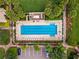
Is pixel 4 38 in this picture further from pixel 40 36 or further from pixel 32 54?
pixel 40 36

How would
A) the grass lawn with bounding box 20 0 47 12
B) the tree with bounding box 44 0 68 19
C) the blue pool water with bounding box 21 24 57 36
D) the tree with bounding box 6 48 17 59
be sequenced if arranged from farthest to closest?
1. the grass lawn with bounding box 20 0 47 12
2. the blue pool water with bounding box 21 24 57 36
3. the tree with bounding box 6 48 17 59
4. the tree with bounding box 44 0 68 19

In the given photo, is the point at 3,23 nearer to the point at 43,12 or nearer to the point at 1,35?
the point at 1,35

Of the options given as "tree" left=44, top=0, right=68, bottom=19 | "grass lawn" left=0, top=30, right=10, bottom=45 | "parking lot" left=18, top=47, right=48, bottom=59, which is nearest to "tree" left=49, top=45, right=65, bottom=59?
"parking lot" left=18, top=47, right=48, bottom=59

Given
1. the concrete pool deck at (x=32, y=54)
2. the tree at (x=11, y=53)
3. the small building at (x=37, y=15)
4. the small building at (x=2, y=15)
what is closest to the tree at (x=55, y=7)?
the small building at (x=37, y=15)

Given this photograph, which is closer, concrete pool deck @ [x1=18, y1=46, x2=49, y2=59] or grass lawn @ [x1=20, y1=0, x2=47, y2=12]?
concrete pool deck @ [x1=18, y1=46, x2=49, y2=59]

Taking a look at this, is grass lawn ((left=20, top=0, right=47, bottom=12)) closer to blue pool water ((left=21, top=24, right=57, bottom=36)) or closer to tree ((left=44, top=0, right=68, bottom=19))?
tree ((left=44, top=0, right=68, bottom=19))

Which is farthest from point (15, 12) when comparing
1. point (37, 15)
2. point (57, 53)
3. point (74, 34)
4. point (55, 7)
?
point (74, 34)

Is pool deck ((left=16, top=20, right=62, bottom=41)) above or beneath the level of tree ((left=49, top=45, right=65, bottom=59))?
above
